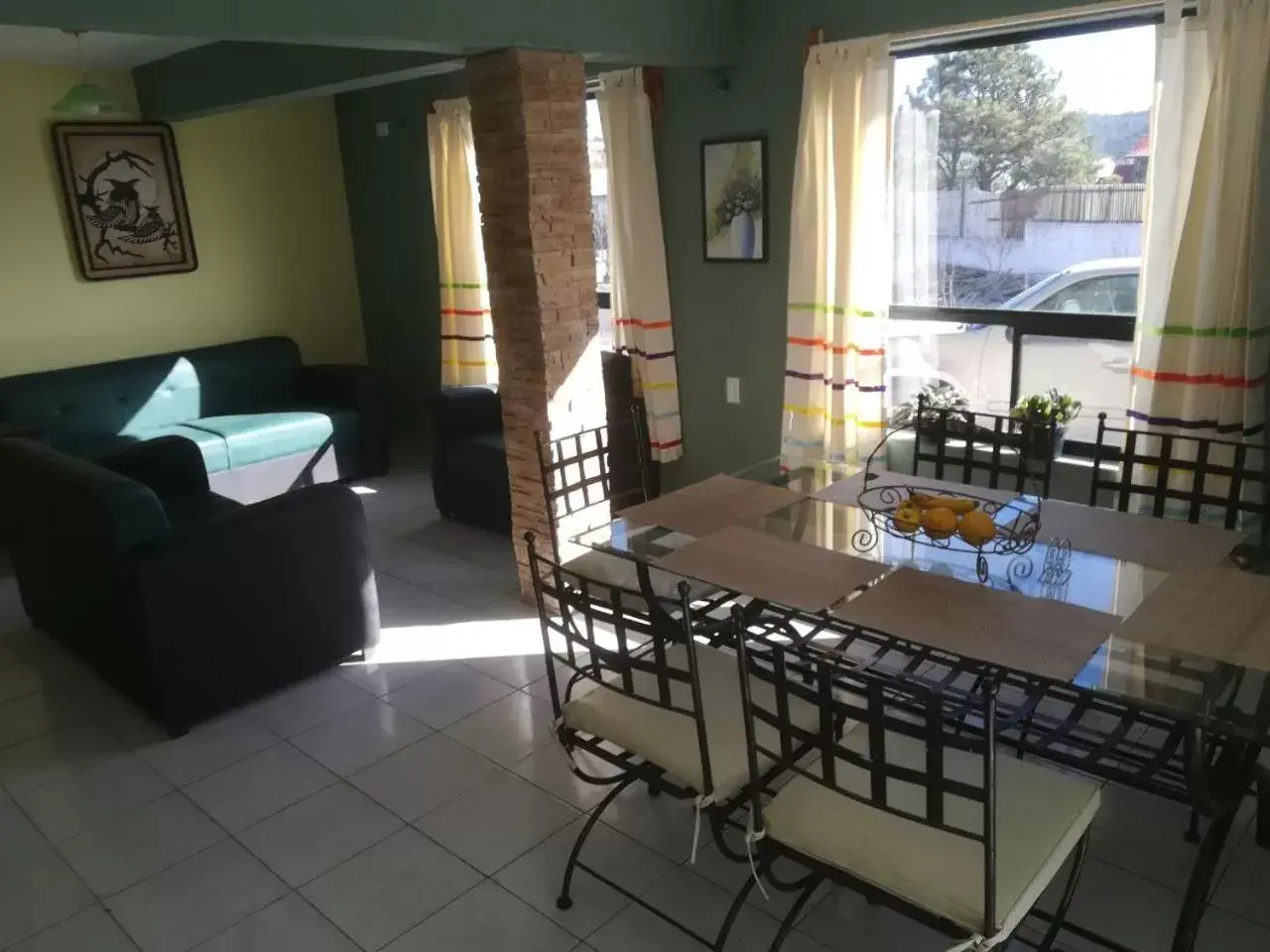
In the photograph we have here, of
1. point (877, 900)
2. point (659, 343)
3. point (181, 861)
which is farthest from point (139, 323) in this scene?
point (877, 900)

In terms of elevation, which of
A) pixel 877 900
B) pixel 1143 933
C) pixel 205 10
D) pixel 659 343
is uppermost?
pixel 205 10

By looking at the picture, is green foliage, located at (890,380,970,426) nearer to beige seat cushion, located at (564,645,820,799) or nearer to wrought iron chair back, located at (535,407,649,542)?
wrought iron chair back, located at (535,407,649,542)

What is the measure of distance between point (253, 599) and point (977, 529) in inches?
89.3

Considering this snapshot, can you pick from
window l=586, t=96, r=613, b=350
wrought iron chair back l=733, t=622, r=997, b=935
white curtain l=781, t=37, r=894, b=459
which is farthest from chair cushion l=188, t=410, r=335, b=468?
wrought iron chair back l=733, t=622, r=997, b=935

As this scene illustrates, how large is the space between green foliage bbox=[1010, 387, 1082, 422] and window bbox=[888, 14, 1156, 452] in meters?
0.20

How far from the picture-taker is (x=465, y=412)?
502cm

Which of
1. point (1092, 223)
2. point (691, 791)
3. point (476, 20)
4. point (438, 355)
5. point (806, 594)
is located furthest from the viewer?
→ point (438, 355)

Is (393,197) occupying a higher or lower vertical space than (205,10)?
lower

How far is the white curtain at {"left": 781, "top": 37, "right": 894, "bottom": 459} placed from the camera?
11.9 feet

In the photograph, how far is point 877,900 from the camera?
177 cm

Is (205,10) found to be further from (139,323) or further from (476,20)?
(139,323)

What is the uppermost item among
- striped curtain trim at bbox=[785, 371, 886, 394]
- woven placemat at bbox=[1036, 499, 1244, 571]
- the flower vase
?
the flower vase

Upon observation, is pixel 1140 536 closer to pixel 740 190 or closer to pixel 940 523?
pixel 940 523

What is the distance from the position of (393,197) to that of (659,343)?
7.89 feet
